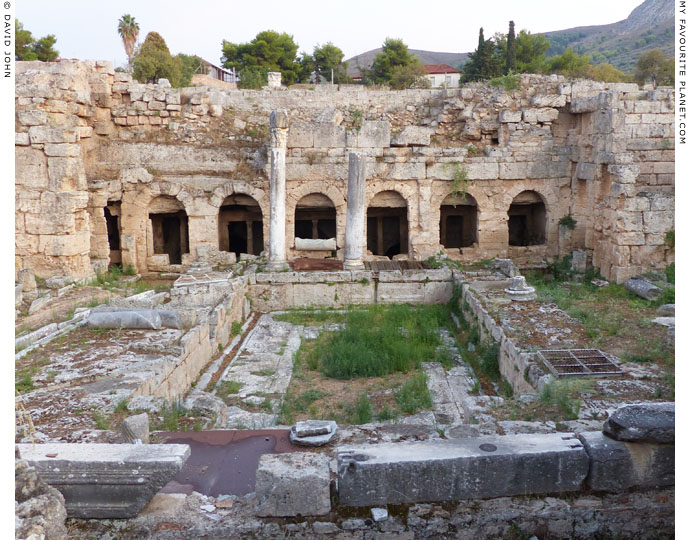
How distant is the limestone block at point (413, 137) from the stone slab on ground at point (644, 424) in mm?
12467

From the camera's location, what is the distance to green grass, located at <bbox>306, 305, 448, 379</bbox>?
33.2 ft

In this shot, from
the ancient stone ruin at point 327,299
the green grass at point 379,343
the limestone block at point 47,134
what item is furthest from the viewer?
the limestone block at point 47,134

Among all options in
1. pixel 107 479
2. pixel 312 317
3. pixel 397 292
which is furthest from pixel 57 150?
pixel 107 479

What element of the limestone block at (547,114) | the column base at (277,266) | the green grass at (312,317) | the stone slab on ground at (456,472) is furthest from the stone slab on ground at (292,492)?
the limestone block at (547,114)

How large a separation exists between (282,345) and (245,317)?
200cm

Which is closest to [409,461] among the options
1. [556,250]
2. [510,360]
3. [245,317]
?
[510,360]

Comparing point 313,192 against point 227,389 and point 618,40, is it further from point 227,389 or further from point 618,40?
point 618,40

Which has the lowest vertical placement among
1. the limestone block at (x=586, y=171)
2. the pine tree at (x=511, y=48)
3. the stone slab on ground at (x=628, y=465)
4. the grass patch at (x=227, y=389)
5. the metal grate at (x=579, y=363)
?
the grass patch at (x=227, y=389)

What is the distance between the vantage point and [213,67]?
4366 cm

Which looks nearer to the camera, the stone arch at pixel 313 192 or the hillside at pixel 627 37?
the stone arch at pixel 313 192

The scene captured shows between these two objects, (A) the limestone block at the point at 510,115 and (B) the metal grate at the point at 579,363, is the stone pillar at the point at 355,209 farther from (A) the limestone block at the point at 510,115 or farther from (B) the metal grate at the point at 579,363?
(B) the metal grate at the point at 579,363

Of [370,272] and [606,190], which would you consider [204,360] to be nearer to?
[370,272]

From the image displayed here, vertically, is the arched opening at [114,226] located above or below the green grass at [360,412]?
above

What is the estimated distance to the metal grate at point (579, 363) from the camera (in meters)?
8.30
